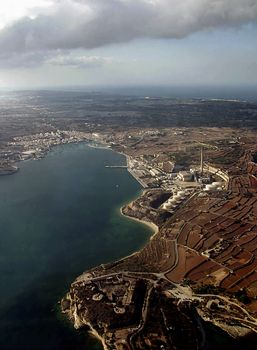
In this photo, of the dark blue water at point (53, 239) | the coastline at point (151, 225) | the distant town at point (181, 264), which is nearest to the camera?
the distant town at point (181, 264)

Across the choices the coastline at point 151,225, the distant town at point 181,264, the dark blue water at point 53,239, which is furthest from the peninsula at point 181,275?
the dark blue water at point 53,239


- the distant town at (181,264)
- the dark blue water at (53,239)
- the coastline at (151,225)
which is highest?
the distant town at (181,264)

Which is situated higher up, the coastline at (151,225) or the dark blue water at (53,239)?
the coastline at (151,225)

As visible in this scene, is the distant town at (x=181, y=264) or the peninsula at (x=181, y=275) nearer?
the peninsula at (x=181, y=275)

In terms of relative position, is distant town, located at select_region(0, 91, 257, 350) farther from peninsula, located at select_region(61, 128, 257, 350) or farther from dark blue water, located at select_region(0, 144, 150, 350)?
dark blue water, located at select_region(0, 144, 150, 350)

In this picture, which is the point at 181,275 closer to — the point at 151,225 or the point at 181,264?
the point at 181,264

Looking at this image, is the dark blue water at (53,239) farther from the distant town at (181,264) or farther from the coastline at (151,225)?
the distant town at (181,264)

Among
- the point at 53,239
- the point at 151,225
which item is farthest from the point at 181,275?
the point at 53,239

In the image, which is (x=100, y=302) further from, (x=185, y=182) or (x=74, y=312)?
(x=185, y=182)
